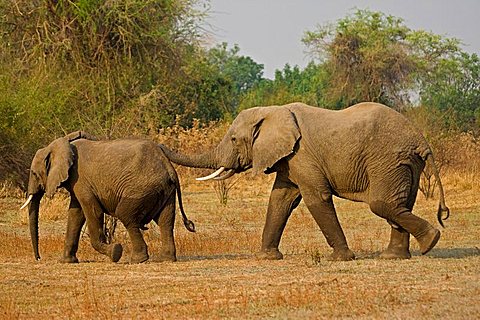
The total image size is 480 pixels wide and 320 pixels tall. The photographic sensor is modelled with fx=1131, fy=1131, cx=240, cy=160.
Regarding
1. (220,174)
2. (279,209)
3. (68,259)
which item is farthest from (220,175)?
(68,259)

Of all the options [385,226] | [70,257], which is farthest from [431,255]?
[385,226]

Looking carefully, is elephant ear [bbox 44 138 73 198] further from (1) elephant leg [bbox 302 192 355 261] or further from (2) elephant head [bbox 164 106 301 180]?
(1) elephant leg [bbox 302 192 355 261]

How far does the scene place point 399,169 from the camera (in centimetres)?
1443

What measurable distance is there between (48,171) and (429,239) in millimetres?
5390

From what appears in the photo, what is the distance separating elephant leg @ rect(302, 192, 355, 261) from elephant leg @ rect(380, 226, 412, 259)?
19.3 inches

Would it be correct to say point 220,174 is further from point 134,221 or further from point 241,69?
point 241,69

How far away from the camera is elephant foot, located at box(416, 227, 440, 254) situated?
1440 cm

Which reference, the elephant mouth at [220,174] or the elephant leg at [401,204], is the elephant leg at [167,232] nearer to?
the elephant mouth at [220,174]

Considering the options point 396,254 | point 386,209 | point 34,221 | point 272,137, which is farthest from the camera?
point 34,221

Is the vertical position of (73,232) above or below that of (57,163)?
below

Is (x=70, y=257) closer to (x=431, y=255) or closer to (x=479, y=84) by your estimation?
(x=431, y=255)

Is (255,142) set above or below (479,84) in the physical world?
below

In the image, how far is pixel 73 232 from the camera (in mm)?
15570

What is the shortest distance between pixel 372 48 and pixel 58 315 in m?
42.5
